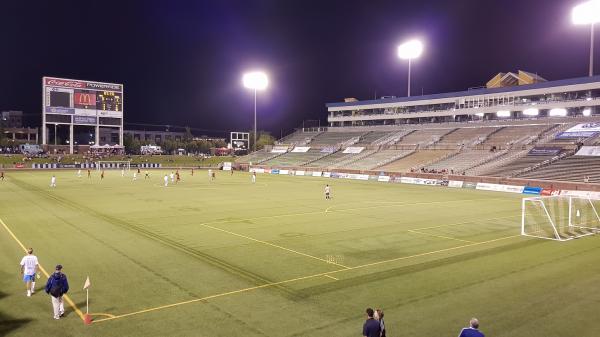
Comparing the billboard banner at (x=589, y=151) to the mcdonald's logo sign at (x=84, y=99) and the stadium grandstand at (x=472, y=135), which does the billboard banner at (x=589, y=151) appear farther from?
the mcdonald's logo sign at (x=84, y=99)

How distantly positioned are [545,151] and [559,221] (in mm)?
38527

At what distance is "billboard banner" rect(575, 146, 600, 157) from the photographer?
57.5 meters

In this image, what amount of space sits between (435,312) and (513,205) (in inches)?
1163

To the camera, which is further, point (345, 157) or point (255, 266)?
point (345, 157)

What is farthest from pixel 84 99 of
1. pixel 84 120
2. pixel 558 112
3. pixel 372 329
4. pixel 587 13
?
pixel 372 329

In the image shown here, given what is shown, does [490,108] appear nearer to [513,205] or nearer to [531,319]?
[513,205]

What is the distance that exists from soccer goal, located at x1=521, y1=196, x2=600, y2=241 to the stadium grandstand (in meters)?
15.7

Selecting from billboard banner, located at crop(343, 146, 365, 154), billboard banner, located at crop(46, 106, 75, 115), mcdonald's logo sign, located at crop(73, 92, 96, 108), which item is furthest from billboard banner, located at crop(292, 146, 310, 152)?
billboard banner, located at crop(46, 106, 75, 115)

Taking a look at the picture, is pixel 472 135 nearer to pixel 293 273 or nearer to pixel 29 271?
pixel 293 273

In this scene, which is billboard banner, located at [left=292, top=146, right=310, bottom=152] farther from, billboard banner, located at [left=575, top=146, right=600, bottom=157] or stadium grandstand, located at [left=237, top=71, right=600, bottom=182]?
billboard banner, located at [left=575, top=146, right=600, bottom=157]

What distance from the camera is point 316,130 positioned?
11888 centimetres

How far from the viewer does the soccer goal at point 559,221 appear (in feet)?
81.3

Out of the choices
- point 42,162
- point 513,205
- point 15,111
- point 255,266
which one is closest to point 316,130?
point 42,162

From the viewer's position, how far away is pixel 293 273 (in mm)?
16312
